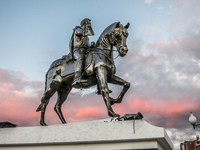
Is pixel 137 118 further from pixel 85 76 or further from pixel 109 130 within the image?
pixel 85 76

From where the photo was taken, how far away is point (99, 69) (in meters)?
6.25

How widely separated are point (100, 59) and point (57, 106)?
7.01 feet

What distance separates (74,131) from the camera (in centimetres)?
547

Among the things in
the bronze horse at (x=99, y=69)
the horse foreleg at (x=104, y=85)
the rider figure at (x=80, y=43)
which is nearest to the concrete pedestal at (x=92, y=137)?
the horse foreleg at (x=104, y=85)

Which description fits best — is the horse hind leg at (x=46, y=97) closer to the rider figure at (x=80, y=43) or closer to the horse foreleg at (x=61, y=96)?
the horse foreleg at (x=61, y=96)

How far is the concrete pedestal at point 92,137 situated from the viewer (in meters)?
4.91

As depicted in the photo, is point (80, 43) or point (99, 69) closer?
point (99, 69)

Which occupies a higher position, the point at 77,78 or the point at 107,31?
the point at 107,31

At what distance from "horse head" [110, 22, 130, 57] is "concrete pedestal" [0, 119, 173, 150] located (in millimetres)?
1869

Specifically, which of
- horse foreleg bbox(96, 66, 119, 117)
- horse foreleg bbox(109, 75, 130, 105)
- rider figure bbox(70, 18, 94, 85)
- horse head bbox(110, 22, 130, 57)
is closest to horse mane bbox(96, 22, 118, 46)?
horse head bbox(110, 22, 130, 57)

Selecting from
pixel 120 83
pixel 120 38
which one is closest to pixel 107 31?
pixel 120 38

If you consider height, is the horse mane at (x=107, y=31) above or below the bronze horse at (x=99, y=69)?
above

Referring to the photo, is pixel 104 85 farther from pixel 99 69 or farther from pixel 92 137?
pixel 92 137

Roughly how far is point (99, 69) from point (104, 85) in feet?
1.51
